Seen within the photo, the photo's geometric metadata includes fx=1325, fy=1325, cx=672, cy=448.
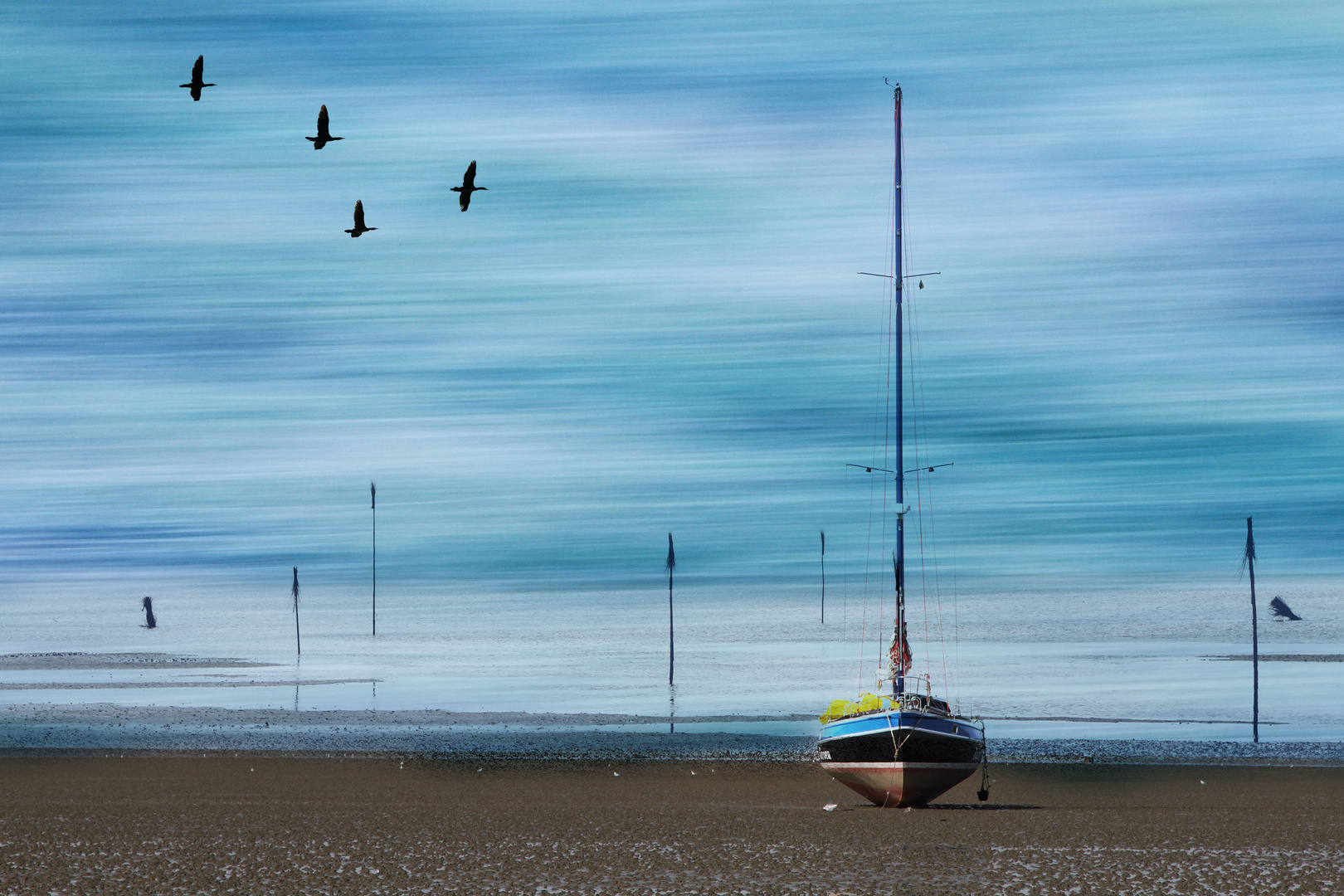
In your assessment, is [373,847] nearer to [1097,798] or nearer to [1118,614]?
[1097,798]

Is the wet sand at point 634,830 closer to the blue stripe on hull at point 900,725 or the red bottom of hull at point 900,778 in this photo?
the red bottom of hull at point 900,778

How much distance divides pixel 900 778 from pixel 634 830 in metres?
5.95

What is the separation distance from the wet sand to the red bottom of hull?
404mm

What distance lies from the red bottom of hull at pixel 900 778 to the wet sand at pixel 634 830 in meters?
0.40

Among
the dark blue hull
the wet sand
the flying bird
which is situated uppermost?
the dark blue hull

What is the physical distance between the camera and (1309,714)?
48.3m

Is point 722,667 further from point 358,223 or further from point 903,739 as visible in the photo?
point 358,223

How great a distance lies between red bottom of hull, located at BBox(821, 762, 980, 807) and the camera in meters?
26.1

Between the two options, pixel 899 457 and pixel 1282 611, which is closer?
pixel 899 457

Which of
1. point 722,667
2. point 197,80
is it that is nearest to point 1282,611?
point 722,667

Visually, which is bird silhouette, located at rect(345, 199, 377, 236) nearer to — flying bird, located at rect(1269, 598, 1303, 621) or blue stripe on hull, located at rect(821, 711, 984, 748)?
blue stripe on hull, located at rect(821, 711, 984, 748)

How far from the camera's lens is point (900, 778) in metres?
26.1

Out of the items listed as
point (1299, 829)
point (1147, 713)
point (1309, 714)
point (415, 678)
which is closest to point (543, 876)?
point (1299, 829)

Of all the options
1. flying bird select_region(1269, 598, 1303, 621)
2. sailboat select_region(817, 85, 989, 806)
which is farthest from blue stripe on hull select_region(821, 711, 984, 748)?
flying bird select_region(1269, 598, 1303, 621)
